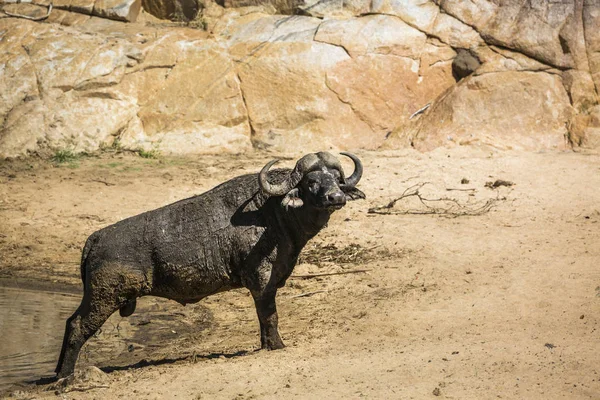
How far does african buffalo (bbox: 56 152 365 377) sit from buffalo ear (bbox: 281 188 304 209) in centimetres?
1

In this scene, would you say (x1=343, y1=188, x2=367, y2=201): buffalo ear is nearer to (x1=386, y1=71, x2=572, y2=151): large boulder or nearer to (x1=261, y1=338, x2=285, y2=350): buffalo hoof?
(x1=261, y1=338, x2=285, y2=350): buffalo hoof

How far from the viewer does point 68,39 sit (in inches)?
632

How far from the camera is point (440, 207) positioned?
12.7 m

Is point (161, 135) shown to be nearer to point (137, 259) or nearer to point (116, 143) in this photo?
point (116, 143)

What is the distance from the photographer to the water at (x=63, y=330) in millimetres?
9172

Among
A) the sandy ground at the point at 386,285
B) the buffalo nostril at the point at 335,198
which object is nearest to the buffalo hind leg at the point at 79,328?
the sandy ground at the point at 386,285

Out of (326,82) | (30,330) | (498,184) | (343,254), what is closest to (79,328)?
(30,330)

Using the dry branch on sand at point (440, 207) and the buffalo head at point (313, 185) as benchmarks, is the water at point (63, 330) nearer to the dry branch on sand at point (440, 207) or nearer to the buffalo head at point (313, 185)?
the buffalo head at point (313, 185)

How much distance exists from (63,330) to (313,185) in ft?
12.0

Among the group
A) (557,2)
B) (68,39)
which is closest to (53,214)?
(68,39)

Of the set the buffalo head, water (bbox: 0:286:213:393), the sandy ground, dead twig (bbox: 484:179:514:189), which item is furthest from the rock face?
the buffalo head

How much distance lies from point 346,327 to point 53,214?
5.87m

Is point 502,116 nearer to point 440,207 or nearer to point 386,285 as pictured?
point 440,207

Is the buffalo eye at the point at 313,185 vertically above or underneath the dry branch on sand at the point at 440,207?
above
